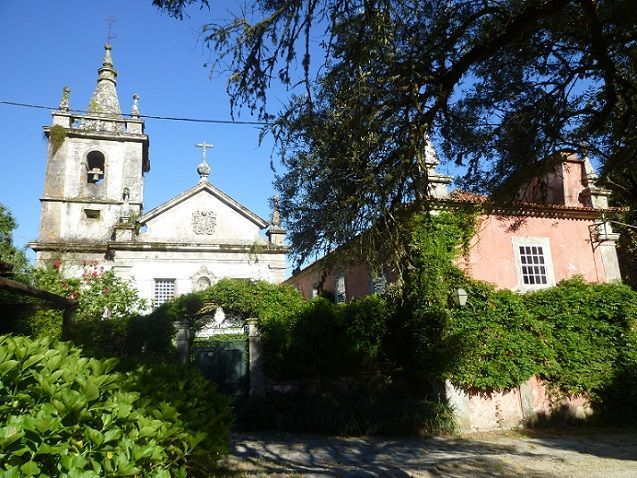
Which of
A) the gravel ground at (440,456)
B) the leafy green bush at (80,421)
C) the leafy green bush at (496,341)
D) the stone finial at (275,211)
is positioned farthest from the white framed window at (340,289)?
the leafy green bush at (80,421)

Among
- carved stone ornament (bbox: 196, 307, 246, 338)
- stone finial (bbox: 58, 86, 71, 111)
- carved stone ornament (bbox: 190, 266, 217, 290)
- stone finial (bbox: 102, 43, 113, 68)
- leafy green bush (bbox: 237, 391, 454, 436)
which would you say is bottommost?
leafy green bush (bbox: 237, 391, 454, 436)

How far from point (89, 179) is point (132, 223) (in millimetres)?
5796

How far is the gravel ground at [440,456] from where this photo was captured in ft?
21.8

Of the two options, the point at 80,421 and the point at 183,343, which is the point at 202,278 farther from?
the point at 80,421

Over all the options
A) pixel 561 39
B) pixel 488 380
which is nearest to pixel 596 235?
pixel 488 380

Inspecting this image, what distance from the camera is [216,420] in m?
4.01

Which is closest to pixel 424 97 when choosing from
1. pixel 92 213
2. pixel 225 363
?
pixel 225 363

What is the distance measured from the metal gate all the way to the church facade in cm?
959

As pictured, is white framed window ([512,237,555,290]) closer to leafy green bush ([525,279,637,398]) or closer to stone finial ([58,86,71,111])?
leafy green bush ([525,279,637,398])

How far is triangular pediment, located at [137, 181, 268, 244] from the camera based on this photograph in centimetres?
2250

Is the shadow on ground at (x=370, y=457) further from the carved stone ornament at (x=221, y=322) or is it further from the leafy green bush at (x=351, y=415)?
the carved stone ornament at (x=221, y=322)

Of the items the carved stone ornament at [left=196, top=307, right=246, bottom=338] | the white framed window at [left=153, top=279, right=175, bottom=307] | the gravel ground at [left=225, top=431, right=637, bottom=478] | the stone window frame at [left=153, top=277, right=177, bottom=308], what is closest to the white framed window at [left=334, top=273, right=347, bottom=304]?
the carved stone ornament at [left=196, top=307, right=246, bottom=338]

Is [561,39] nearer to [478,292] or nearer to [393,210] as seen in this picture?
[393,210]

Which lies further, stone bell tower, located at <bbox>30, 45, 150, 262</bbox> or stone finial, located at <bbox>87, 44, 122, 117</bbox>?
stone finial, located at <bbox>87, 44, 122, 117</bbox>
